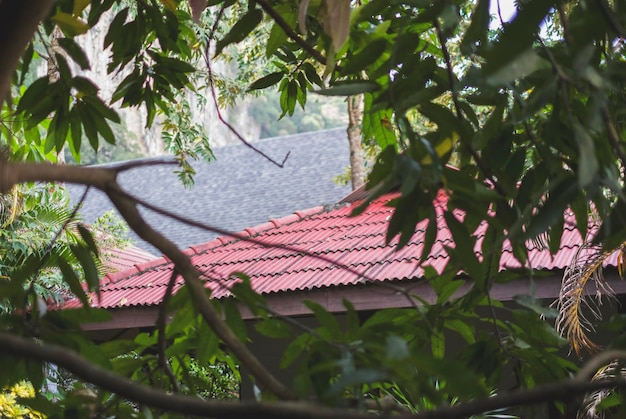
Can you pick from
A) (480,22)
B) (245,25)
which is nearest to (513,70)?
(480,22)

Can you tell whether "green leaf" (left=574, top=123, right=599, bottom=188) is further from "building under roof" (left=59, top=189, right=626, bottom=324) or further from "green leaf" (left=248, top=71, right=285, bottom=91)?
"building under roof" (left=59, top=189, right=626, bottom=324)

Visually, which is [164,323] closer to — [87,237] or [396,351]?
[87,237]

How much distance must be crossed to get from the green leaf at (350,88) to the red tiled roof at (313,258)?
282cm

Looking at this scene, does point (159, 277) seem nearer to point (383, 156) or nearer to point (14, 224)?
point (14, 224)

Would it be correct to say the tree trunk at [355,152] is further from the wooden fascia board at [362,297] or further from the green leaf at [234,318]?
the green leaf at [234,318]

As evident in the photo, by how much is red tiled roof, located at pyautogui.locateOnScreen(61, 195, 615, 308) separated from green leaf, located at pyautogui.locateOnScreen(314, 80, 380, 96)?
2822mm

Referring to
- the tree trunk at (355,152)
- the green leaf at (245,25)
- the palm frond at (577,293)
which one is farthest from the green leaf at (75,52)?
the tree trunk at (355,152)

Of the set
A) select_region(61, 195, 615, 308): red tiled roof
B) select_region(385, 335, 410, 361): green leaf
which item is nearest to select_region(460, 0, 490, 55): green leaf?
select_region(385, 335, 410, 361): green leaf

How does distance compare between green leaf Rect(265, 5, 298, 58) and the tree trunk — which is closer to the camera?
green leaf Rect(265, 5, 298, 58)

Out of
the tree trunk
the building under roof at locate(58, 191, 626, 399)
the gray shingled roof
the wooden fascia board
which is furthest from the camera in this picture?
the gray shingled roof

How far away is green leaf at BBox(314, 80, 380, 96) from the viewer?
47.1 inches

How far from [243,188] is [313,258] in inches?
372

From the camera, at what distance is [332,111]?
108ft

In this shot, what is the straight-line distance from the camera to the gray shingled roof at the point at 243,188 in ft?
42.4
